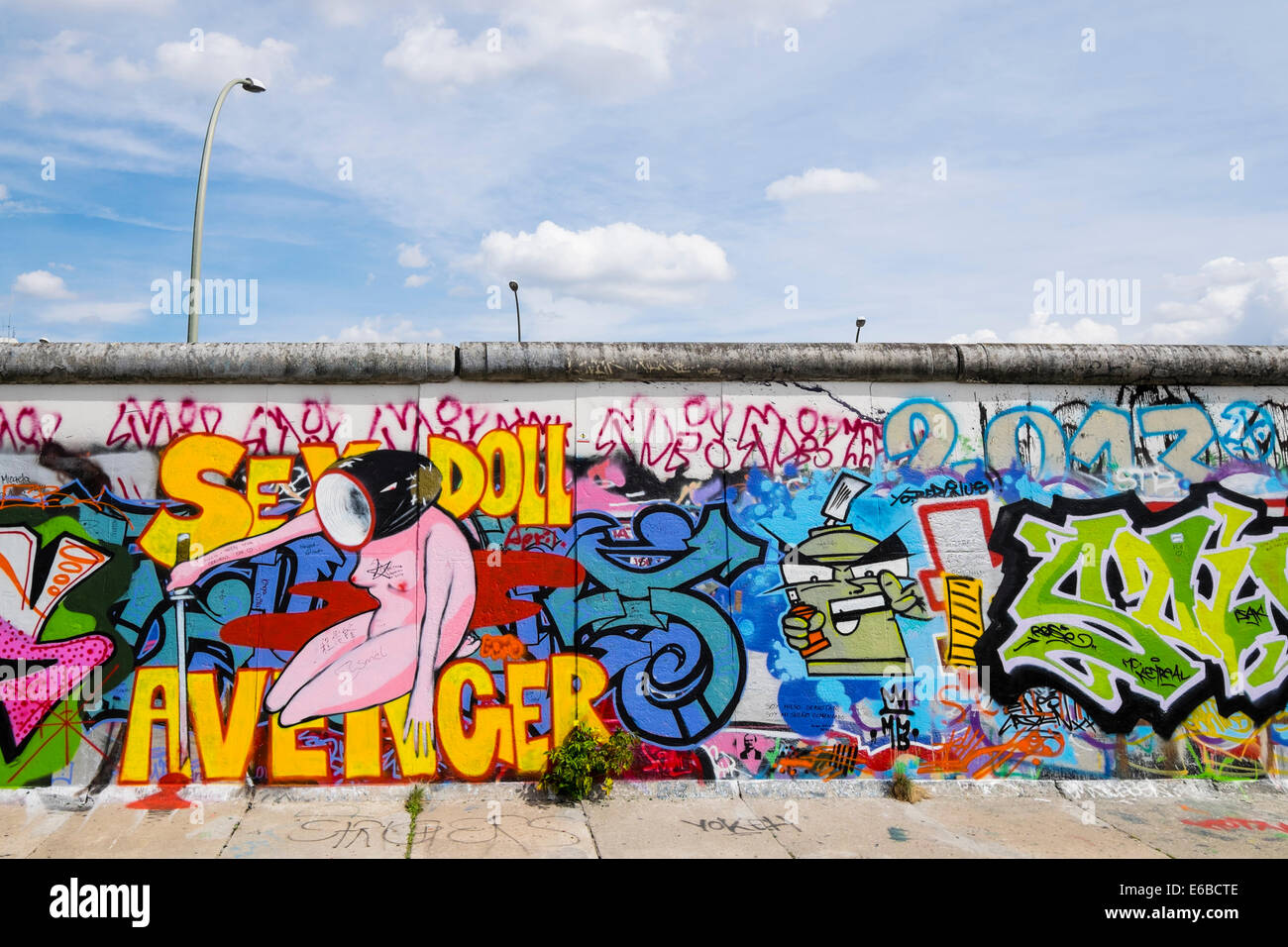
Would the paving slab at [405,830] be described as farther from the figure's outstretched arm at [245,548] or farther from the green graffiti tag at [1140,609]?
the green graffiti tag at [1140,609]

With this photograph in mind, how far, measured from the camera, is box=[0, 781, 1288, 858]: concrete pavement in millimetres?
5027

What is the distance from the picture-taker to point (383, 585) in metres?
5.80

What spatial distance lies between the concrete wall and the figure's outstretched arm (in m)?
0.02

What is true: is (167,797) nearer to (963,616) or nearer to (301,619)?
(301,619)

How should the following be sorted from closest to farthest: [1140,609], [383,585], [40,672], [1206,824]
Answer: [1206,824], [40,672], [383,585], [1140,609]

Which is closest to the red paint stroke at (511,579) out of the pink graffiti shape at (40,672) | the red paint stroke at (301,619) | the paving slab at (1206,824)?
the red paint stroke at (301,619)

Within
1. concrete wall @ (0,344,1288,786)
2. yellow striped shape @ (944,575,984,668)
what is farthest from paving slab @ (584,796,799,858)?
yellow striped shape @ (944,575,984,668)

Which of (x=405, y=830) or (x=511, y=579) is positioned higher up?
(x=511, y=579)

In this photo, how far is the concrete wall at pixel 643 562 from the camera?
573cm

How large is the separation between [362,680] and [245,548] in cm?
116

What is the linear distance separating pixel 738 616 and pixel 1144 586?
291cm

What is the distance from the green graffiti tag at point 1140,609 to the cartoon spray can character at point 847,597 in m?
0.67

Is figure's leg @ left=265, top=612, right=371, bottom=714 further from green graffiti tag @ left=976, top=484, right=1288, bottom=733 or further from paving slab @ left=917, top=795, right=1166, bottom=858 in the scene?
green graffiti tag @ left=976, top=484, right=1288, bottom=733

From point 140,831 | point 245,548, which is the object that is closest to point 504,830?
point 140,831
